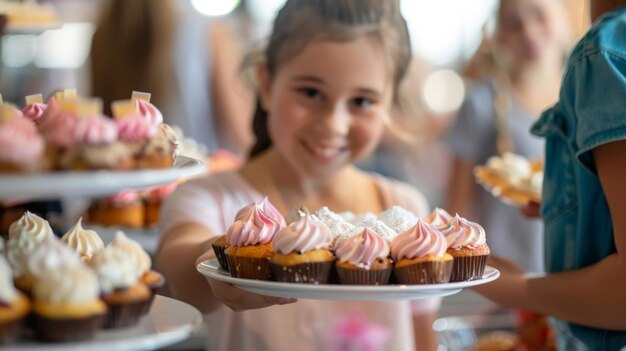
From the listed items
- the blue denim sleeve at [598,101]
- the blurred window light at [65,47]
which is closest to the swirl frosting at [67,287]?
the blue denim sleeve at [598,101]

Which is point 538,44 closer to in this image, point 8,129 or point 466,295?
point 466,295

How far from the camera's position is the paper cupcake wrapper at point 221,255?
4.95 ft

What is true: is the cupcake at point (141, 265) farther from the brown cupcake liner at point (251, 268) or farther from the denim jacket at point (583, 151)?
the denim jacket at point (583, 151)

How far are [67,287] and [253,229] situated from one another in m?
0.44

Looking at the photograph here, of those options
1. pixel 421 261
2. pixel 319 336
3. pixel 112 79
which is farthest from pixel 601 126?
pixel 112 79

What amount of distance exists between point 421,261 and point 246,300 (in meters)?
0.30

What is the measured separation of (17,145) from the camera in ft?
3.45

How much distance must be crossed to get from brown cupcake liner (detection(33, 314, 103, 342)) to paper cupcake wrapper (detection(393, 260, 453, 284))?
515 mm

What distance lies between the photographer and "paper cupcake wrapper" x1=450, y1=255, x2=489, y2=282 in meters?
1.47

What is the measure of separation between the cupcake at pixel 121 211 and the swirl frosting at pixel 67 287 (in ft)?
→ 5.62

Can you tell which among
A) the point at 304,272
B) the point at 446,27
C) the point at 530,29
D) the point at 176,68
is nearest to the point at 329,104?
the point at 304,272

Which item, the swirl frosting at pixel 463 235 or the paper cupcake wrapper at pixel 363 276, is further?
the swirl frosting at pixel 463 235

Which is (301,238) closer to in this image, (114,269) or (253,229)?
(253,229)

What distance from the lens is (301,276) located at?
139 cm
